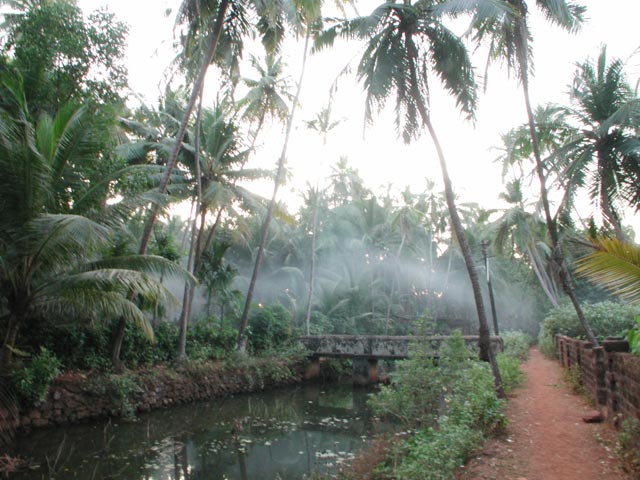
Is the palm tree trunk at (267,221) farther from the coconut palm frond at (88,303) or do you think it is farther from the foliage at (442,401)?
the foliage at (442,401)

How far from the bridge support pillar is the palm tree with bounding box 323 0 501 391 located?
10471 millimetres

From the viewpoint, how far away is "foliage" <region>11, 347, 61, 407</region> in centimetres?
969

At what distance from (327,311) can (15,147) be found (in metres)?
20.8

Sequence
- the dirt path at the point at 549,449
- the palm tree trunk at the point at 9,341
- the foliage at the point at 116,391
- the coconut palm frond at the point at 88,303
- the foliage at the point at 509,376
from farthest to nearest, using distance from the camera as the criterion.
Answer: the foliage at the point at 116,391, the foliage at the point at 509,376, the palm tree trunk at the point at 9,341, the coconut palm frond at the point at 88,303, the dirt path at the point at 549,449

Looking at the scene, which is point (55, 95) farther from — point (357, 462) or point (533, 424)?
point (533, 424)

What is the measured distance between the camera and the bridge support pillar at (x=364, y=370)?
65.7 ft

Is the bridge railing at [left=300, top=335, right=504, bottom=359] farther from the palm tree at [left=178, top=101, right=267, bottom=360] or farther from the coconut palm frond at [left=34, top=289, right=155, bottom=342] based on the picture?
the coconut palm frond at [left=34, top=289, right=155, bottom=342]

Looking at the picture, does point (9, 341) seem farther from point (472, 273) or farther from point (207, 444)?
point (472, 273)

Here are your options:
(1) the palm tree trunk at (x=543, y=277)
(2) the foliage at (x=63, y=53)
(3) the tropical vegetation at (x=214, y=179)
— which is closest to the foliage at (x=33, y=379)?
(3) the tropical vegetation at (x=214, y=179)

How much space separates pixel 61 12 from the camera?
1059 cm

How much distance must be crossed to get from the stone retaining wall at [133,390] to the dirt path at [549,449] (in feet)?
27.9

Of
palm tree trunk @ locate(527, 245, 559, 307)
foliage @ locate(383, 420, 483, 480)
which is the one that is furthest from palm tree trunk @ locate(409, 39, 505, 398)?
palm tree trunk @ locate(527, 245, 559, 307)

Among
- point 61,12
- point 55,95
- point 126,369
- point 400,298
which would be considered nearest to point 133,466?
point 126,369

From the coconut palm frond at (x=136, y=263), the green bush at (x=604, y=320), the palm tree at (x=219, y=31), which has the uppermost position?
the palm tree at (x=219, y=31)
